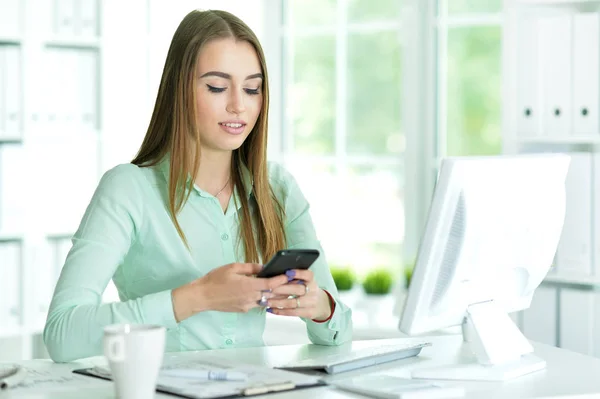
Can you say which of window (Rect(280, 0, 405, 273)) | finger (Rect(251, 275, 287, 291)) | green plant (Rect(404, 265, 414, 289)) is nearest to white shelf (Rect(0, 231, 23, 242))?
window (Rect(280, 0, 405, 273))

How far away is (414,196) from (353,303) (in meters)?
0.53

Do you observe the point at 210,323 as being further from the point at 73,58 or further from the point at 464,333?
the point at 73,58

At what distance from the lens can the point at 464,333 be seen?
208 centimetres

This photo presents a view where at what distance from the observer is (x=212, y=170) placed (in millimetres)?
2270

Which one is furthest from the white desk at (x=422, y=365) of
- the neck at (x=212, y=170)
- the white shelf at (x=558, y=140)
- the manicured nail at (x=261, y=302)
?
the white shelf at (x=558, y=140)

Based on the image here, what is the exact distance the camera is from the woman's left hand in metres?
1.83

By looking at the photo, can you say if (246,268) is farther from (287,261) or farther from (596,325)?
(596,325)

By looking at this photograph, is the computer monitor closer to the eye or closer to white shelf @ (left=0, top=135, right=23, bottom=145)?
the eye

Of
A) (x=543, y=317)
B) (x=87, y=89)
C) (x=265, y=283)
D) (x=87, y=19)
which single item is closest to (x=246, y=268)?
(x=265, y=283)

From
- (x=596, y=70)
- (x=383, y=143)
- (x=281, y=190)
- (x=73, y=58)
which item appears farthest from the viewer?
(x=383, y=143)

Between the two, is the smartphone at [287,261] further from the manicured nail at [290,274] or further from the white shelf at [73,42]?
the white shelf at [73,42]

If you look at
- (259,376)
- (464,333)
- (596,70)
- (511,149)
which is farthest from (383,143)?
(259,376)

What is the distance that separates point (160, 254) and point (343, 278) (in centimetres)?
197

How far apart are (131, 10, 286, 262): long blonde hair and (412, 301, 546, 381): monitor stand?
→ 2.05 feet
